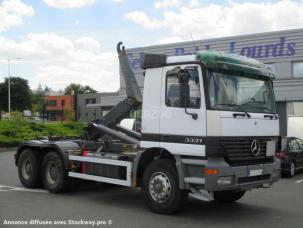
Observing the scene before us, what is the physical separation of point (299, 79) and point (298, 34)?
2602 millimetres

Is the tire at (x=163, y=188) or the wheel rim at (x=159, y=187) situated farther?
the wheel rim at (x=159, y=187)

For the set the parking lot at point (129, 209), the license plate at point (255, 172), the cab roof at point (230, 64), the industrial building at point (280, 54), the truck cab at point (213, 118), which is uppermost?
the industrial building at point (280, 54)

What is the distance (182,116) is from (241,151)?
122 cm

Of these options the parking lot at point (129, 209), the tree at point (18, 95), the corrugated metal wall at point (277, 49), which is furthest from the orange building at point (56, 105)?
the parking lot at point (129, 209)

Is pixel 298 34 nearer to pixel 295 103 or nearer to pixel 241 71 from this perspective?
pixel 295 103

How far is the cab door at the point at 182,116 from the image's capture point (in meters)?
8.02

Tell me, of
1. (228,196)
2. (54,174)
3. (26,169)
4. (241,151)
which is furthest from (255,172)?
(26,169)

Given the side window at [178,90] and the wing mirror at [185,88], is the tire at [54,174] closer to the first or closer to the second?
the side window at [178,90]

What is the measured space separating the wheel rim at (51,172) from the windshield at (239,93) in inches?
191

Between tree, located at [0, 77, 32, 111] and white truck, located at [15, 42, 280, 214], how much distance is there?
94.8 metres

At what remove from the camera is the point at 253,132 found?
841cm

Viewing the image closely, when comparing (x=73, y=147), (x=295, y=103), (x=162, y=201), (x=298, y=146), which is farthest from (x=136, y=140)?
(x=295, y=103)

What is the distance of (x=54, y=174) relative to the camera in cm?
1119

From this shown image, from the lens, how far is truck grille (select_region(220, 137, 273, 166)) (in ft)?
26.2
